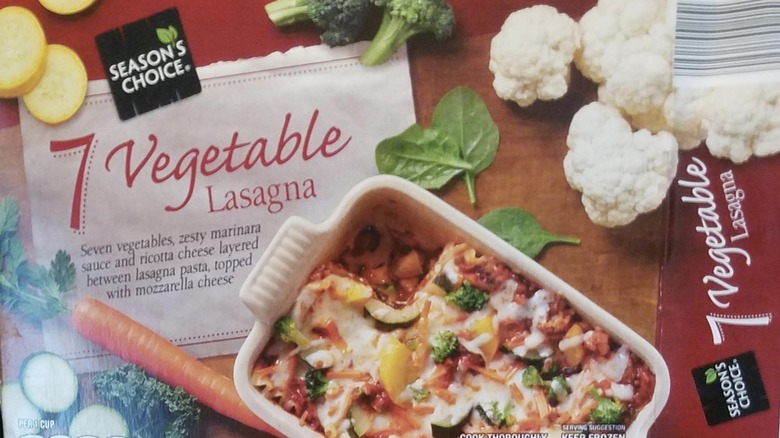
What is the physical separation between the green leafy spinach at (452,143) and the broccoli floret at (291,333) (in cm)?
21

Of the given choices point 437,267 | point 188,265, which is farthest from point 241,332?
point 437,267

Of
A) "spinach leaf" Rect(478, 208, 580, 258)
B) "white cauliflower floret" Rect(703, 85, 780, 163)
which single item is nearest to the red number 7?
"spinach leaf" Rect(478, 208, 580, 258)

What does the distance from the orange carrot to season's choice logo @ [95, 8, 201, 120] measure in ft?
0.80

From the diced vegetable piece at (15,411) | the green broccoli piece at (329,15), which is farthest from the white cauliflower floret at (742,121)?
the diced vegetable piece at (15,411)

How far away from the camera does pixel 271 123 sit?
3.02ft

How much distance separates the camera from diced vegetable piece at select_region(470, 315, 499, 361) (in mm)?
856

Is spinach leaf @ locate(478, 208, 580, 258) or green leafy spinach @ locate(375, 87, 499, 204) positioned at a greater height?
green leafy spinach @ locate(375, 87, 499, 204)

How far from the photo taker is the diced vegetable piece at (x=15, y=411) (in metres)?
1.00

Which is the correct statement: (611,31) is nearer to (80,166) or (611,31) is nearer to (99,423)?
Result: (80,166)

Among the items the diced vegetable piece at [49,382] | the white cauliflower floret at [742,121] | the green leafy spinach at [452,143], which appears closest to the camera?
the white cauliflower floret at [742,121]

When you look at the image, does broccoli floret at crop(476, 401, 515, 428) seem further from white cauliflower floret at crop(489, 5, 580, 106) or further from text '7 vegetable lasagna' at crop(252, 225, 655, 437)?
white cauliflower floret at crop(489, 5, 580, 106)

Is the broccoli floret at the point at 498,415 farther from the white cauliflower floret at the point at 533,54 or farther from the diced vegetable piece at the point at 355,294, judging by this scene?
the white cauliflower floret at the point at 533,54

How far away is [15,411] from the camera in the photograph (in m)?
1.00

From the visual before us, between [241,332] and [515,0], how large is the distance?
0.48 meters
